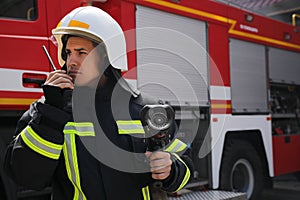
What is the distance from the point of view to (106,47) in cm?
162

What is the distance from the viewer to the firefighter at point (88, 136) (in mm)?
1409

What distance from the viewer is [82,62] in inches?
60.9

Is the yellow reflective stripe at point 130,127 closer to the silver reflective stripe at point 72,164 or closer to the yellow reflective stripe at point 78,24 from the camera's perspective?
the silver reflective stripe at point 72,164

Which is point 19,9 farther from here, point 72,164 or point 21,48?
point 72,164

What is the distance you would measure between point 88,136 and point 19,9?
76.9 inches

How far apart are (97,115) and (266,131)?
4.33 metres

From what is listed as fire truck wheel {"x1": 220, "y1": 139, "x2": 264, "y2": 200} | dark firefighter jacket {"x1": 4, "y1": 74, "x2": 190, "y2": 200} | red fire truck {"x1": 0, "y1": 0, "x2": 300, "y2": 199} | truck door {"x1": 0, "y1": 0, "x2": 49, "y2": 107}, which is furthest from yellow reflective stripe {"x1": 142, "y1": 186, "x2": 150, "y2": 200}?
fire truck wheel {"x1": 220, "y1": 139, "x2": 264, "y2": 200}

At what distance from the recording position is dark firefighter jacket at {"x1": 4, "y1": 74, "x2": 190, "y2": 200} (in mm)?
1407

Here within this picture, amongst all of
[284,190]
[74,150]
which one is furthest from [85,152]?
[284,190]

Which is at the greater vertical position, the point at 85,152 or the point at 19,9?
the point at 19,9

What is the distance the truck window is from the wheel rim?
10.6 ft

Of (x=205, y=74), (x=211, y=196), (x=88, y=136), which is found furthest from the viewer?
(x=205, y=74)

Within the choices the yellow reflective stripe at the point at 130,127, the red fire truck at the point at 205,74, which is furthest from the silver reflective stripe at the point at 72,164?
the red fire truck at the point at 205,74

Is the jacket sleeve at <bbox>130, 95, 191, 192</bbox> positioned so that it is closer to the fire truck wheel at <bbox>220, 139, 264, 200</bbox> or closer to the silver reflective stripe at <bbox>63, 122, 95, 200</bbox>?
the silver reflective stripe at <bbox>63, 122, 95, 200</bbox>
